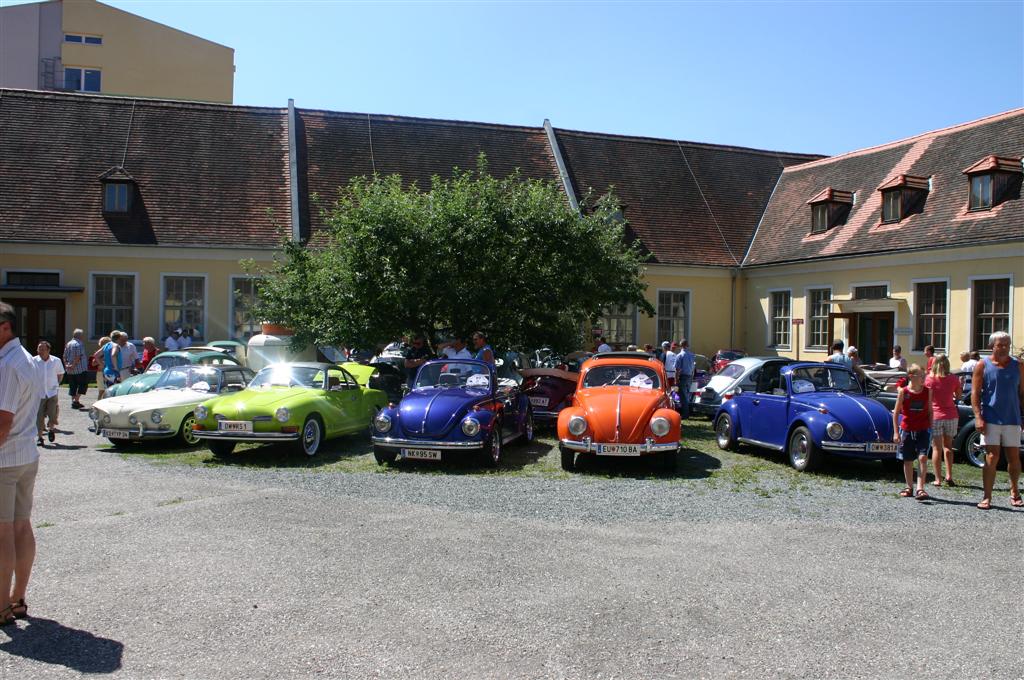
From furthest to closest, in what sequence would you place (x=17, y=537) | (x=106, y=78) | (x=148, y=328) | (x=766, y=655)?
(x=106, y=78) → (x=148, y=328) → (x=17, y=537) → (x=766, y=655)


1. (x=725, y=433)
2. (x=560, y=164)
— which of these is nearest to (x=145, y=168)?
(x=560, y=164)

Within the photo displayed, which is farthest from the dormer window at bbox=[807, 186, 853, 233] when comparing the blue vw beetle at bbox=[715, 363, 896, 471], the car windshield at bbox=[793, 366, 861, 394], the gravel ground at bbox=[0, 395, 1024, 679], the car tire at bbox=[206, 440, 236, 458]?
the car tire at bbox=[206, 440, 236, 458]

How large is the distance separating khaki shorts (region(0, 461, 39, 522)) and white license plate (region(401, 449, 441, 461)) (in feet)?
20.7

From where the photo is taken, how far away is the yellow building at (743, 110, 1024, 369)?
2094 cm

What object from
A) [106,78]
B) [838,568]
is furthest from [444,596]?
[106,78]

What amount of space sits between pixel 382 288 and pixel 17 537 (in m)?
10.8

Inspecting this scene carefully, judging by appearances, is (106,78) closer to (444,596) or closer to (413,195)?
(413,195)

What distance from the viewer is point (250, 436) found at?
11938 millimetres

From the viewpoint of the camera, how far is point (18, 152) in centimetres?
2642

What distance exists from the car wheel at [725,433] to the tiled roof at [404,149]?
16588 mm

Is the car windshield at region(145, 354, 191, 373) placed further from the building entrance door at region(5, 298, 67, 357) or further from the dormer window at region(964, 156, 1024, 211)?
the dormer window at region(964, 156, 1024, 211)

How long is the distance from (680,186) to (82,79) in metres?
35.6

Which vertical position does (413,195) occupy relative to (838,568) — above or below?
above

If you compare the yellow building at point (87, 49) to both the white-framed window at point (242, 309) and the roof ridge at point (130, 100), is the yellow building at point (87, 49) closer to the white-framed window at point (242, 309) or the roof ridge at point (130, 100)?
the roof ridge at point (130, 100)
